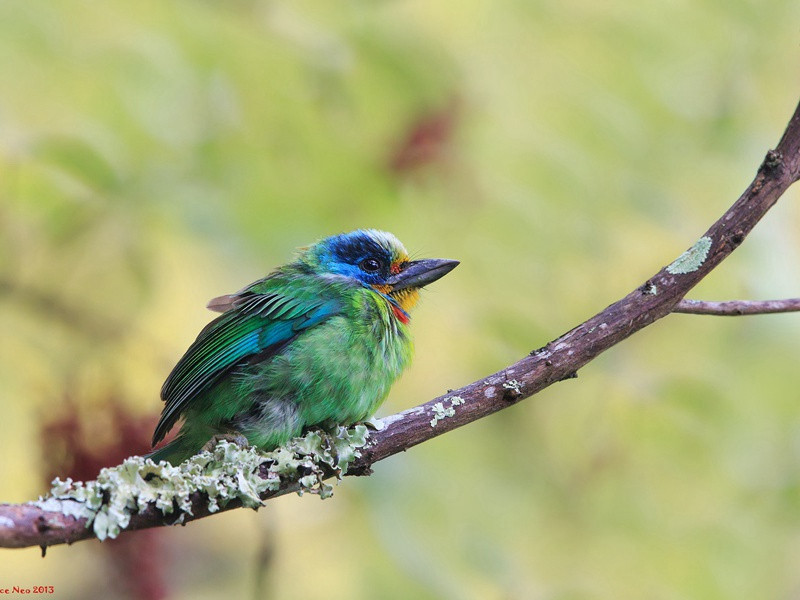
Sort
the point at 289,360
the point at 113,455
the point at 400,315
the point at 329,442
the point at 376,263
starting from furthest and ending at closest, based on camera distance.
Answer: the point at 376,263 < the point at 400,315 < the point at 113,455 < the point at 289,360 < the point at 329,442

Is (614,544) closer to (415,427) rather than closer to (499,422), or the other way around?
(499,422)

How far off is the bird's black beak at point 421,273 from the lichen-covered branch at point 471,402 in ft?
3.18

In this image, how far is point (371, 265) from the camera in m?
3.96

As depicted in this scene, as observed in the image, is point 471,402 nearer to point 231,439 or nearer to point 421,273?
point 231,439

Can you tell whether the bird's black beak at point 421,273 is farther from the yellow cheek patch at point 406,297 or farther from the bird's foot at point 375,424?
the bird's foot at point 375,424

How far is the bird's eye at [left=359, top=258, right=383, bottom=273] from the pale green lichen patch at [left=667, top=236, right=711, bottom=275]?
151 cm

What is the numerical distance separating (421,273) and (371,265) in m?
0.27

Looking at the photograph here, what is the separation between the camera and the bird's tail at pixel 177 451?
339cm

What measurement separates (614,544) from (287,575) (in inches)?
53.0

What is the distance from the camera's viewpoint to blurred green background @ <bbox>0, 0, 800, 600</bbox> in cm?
344

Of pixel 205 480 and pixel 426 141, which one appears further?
pixel 426 141

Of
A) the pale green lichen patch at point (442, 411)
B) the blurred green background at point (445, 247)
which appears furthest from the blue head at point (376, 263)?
the pale green lichen patch at point (442, 411)

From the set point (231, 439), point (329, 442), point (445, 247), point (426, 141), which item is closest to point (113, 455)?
point (231, 439)

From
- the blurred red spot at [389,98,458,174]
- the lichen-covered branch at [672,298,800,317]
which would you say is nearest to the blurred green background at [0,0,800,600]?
the blurred red spot at [389,98,458,174]
